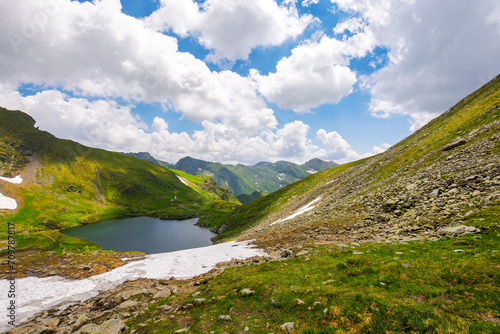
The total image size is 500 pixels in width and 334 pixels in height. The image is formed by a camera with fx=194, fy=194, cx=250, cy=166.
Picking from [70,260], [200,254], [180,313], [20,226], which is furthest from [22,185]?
[180,313]

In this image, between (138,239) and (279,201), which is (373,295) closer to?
(279,201)

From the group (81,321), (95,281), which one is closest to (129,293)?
(81,321)

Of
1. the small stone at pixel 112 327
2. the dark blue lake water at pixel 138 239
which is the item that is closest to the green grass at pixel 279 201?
the dark blue lake water at pixel 138 239

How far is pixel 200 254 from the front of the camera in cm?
3334

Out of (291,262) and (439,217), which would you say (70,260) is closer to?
(291,262)

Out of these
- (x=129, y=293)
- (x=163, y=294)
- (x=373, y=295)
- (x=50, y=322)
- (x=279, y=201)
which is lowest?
(x=373, y=295)

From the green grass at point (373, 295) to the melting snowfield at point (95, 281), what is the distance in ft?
34.3

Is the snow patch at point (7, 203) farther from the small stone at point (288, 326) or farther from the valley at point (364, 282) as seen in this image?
the small stone at point (288, 326)

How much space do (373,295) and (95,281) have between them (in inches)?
1152

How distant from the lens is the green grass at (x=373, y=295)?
861 cm

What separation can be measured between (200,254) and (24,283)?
20.8m

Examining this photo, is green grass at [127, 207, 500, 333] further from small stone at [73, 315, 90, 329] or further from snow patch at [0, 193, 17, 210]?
snow patch at [0, 193, 17, 210]

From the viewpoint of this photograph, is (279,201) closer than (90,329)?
No

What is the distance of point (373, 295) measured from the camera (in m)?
10.9
